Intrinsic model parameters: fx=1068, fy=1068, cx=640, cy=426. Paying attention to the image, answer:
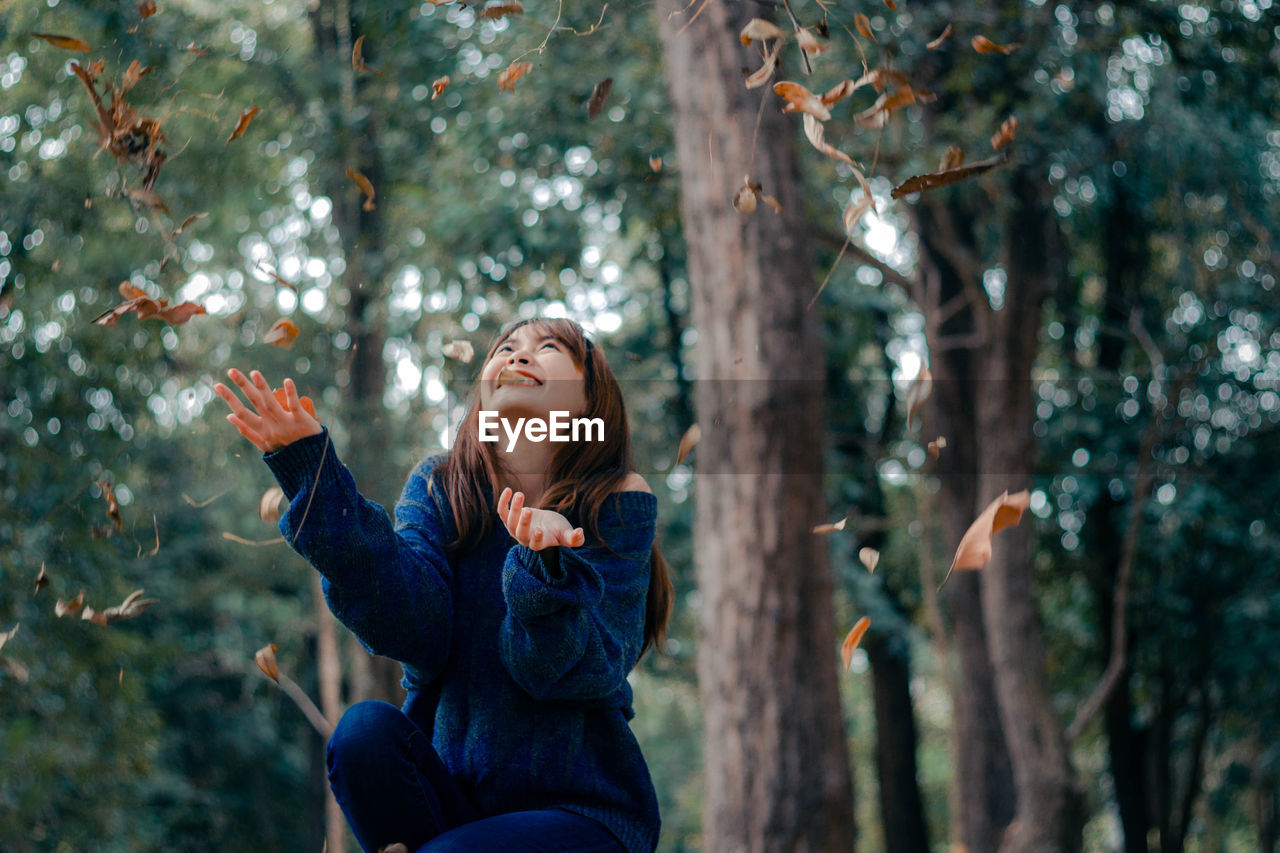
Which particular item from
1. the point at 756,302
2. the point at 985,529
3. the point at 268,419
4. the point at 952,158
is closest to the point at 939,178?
the point at 952,158

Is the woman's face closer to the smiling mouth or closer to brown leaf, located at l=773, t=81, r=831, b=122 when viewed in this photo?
the smiling mouth

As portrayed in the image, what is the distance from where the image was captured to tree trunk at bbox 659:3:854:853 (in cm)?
309

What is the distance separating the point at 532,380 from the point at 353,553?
0.45 meters

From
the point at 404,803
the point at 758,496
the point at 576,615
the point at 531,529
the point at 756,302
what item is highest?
the point at 531,529

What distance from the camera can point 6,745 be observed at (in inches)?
232

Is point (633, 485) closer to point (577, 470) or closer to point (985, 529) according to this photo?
point (577, 470)

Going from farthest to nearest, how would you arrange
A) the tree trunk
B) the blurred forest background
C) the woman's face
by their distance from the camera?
1. the blurred forest background
2. the tree trunk
3. the woman's face

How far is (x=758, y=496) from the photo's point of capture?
319 cm

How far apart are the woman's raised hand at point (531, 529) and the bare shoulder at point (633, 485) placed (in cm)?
33

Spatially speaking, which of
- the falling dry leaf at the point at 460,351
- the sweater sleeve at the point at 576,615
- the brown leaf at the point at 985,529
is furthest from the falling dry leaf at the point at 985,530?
the falling dry leaf at the point at 460,351

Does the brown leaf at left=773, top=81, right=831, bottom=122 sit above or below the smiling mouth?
above

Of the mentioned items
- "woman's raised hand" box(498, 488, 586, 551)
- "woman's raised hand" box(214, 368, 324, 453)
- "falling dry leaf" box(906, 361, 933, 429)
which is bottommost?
"falling dry leaf" box(906, 361, 933, 429)

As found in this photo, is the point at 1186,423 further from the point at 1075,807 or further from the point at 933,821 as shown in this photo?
the point at 933,821

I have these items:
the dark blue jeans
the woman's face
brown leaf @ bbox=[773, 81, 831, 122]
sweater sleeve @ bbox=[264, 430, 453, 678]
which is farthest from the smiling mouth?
brown leaf @ bbox=[773, 81, 831, 122]
